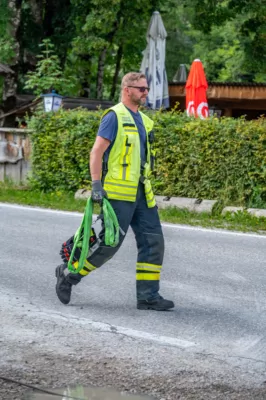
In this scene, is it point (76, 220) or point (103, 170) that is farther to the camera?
point (76, 220)

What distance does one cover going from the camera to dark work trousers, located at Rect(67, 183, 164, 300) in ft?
22.7

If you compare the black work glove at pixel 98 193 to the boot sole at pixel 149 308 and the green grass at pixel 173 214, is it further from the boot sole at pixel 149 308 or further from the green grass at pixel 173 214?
the green grass at pixel 173 214

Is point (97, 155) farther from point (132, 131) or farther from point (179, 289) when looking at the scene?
point (179, 289)

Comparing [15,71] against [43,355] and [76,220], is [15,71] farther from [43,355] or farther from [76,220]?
[43,355]

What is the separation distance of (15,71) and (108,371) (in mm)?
21550

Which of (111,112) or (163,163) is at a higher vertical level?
(111,112)

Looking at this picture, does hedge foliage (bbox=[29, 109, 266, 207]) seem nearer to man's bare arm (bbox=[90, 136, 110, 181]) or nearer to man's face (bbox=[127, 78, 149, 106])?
man's face (bbox=[127, 78, 149, 106])

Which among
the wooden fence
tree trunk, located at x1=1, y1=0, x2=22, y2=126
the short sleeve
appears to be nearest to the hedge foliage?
the wooden fence

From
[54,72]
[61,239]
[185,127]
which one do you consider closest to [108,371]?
[61,239]

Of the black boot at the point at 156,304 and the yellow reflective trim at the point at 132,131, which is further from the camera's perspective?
the black boot at the point at 156,304

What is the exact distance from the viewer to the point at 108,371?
213 inches

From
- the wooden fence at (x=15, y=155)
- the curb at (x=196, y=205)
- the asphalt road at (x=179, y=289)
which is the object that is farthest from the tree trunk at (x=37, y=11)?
the asphalt road at (x=179, y=289)

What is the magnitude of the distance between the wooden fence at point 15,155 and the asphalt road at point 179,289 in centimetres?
600

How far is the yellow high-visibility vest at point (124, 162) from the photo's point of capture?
6.83m
